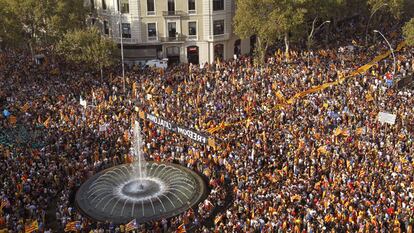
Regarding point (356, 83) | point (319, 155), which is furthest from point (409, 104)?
point (319, 155)

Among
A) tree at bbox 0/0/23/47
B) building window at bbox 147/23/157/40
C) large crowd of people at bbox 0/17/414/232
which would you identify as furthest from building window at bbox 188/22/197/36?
tree at bbox 0/0/23/47

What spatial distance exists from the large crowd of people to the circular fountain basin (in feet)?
2.53

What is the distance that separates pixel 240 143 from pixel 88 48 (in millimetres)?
23268

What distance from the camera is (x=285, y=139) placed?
109ft

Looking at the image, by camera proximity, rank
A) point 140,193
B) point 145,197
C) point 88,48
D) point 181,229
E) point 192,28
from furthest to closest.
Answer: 1. point 192,28
2. point 88,48
3. point 140,193
4. point 145,197
5. point 181,229

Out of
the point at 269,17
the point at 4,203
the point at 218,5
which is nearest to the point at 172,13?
the point at 218,5

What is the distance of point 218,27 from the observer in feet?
191

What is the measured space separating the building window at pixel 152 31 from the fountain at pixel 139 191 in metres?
27.4

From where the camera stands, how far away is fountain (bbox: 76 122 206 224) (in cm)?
2730

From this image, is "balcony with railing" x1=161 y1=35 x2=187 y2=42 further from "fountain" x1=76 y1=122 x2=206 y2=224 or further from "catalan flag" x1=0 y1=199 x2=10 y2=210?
"catalan flag" x1=0 y1=199 x2=10 y2=210

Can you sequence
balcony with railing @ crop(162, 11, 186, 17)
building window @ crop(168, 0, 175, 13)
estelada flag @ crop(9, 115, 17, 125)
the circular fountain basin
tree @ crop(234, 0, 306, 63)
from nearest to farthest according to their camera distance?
the circular fountain basin → estelada flag @ crop(9, 115, 17, 125) → tree @ crop(234, 0, 306, 63) → building window @ crop(168, 0, 175, 13) → balcony with railing @ crop(162, 11, 186, 17)

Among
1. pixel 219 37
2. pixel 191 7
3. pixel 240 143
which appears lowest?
pixel 240 143

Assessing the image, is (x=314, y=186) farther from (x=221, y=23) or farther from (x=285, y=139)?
(x=221, y=23)

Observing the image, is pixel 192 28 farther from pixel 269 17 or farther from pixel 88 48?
pixel 88 48
